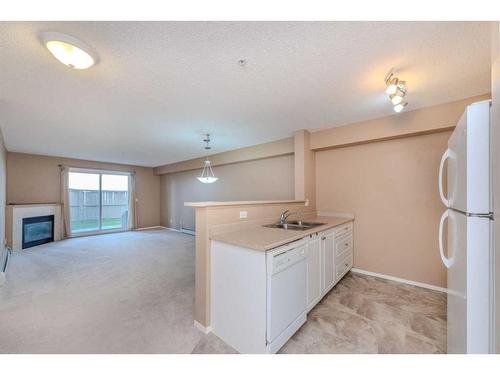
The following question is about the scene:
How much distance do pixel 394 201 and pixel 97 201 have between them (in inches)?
312

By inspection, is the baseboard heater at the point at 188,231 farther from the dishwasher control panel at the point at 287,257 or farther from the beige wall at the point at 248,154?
the dishwasher control panel at the point at 287,257

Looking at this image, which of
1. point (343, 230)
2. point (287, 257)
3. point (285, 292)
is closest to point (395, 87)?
point (287, 257)

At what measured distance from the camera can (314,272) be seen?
2.08 m

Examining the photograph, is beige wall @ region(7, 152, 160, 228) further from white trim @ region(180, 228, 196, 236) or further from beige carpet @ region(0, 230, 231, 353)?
white trim @ region(180, 228, 196, 236)

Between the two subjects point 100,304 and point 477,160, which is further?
point 100,304

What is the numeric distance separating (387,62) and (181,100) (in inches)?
81.4

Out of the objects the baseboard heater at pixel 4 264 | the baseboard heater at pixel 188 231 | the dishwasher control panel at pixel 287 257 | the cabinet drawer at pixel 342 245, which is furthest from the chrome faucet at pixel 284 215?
the baseboard heater at pixel 188 231

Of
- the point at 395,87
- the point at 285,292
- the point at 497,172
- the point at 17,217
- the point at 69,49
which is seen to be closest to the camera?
the point at 497,172

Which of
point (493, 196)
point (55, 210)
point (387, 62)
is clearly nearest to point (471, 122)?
point (493, 196)

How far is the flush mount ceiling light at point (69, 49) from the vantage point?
1312mm

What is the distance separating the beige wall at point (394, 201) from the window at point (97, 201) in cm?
693

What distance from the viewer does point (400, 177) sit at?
9.31ft

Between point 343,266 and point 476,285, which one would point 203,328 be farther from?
point 343,266

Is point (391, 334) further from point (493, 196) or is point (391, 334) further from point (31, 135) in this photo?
point (31, 135)
